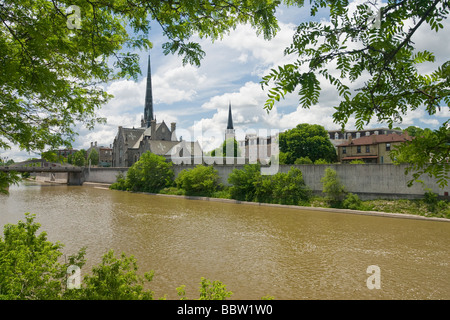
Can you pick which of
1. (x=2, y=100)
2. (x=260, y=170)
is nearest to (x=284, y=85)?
(x=2, y=100)

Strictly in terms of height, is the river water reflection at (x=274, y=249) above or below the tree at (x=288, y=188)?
below

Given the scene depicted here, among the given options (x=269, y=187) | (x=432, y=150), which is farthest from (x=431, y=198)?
(x=432, y=150)

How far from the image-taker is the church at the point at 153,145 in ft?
225

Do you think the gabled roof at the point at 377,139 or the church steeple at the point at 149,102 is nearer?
the gabled roof at the point at 377,139

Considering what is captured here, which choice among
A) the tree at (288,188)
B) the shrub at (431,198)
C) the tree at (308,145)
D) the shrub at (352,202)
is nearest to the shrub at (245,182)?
the tree at (288,188)

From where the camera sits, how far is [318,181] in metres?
31.3

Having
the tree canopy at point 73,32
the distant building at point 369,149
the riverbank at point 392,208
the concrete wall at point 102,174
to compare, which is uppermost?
the distant building at point 369,149

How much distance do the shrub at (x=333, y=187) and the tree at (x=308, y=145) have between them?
2189 centimetres

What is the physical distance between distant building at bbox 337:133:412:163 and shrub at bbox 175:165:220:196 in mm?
25392

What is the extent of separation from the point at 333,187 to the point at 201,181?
18.4 m

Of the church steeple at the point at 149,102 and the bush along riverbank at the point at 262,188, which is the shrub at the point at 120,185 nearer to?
the bush along riverbank at the point at 262,188

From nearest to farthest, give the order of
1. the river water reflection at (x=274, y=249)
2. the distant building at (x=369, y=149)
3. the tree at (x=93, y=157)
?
the river water reflection at (x=274, y=249), the distant building at (x=369, y=149), the tree at (x=93, y=157)

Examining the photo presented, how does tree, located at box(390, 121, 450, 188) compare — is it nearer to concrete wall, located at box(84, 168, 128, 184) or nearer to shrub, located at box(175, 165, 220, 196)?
shrub, located at box(175, 165, 220, 196)

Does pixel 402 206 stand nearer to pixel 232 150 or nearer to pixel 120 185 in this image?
pixel 232 150
